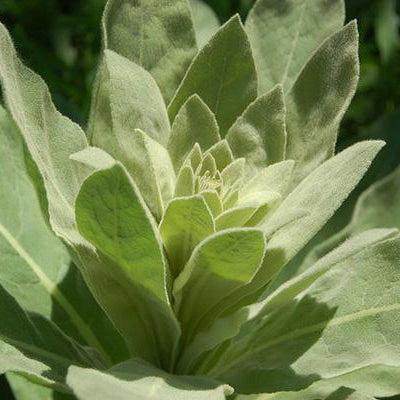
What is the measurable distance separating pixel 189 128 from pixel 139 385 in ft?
1.34

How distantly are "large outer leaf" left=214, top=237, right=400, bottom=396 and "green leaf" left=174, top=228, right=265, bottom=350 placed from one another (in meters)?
0.09

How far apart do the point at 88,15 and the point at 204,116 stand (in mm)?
778

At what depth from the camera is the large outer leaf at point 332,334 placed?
1187 mm

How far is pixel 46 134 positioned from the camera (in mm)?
1163

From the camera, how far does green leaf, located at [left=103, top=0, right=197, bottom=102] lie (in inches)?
50.4

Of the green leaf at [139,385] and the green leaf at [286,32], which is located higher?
the green leaf at [286,32]

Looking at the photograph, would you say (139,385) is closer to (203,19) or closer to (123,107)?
(123,107)

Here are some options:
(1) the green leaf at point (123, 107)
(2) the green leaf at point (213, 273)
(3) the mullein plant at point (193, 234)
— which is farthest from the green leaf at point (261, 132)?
(2) the green leaf at point (213, 273)

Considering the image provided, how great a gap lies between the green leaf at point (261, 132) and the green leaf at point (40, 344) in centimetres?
36

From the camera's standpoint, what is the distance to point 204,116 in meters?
1.26

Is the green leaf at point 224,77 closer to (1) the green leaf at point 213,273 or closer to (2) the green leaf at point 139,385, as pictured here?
(1) the green leaf at point 213,273

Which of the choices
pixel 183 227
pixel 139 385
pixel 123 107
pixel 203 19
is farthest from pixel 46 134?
pixel 203 19

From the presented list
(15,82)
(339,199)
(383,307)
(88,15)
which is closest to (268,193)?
(339,199)

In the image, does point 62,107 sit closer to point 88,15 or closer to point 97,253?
point 88,15
